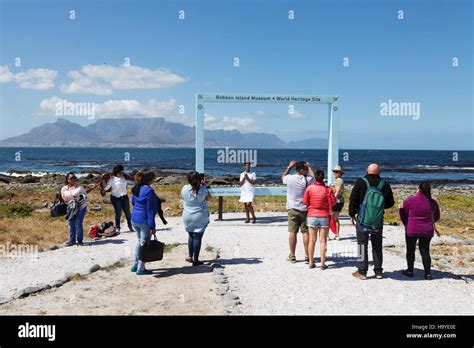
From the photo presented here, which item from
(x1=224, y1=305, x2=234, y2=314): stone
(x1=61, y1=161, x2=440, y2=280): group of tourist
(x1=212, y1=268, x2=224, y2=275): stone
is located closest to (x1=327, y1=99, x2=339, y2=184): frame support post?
(x1=61, y1=161, x2=440, y2=280): group of tourist

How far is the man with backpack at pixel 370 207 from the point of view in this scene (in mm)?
7836

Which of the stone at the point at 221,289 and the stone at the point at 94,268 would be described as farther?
the stone at the point at 94,268

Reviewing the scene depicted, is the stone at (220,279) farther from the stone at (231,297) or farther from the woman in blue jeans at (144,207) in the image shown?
the woman in blue jeans at (144,207)

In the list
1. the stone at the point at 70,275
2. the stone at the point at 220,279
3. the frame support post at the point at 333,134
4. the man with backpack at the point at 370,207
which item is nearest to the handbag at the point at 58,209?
the stone at the point at 70,275

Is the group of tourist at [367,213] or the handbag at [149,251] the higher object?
the group of tourist at [367,213]

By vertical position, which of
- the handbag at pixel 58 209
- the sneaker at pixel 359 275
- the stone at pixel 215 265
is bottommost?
the stone at pixel 215 265

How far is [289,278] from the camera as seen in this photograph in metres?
8.12

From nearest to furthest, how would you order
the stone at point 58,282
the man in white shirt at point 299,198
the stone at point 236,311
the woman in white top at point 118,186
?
the stone at point 236,311 → the stone at point 58,282 → the man in white shirt at point 299,198 → the woman in white top at point 118,186

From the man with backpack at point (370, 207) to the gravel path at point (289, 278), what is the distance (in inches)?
20.1

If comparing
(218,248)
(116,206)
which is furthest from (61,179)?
(218,248)

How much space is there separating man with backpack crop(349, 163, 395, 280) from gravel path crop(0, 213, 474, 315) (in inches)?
20.1

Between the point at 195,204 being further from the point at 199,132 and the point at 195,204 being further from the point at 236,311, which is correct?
the point at 199,132

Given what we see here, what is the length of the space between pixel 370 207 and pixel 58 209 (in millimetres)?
7231
